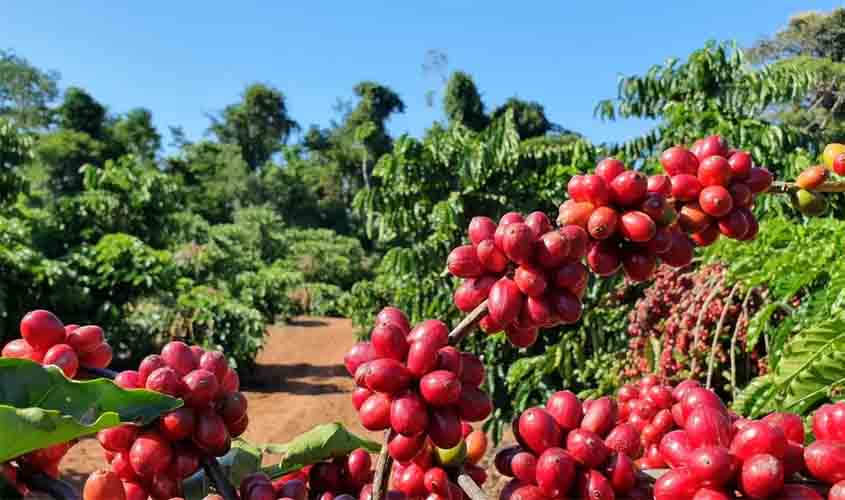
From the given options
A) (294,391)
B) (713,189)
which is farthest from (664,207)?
(294,391)

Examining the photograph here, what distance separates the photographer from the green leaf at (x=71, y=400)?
1.98ft

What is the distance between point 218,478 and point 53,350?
0.81 feet

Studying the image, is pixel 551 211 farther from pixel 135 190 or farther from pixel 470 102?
pixel 470 102

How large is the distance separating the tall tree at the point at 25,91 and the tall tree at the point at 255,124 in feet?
32.6

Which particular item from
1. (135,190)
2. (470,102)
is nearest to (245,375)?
(135,190)

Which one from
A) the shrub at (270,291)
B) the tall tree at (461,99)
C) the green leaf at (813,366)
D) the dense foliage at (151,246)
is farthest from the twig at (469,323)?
the tall tree at (461,99)

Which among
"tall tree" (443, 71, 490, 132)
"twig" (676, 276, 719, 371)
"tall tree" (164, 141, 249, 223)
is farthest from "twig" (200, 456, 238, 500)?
"tall tree" (443, 71, 490, 132)

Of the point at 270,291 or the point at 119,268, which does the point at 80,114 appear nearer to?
the point at 270,291

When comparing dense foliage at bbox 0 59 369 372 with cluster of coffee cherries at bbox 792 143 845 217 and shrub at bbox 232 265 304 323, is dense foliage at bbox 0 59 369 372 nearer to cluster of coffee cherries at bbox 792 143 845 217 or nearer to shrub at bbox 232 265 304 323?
shrub at bbox 232 265 304 323

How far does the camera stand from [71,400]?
650mm

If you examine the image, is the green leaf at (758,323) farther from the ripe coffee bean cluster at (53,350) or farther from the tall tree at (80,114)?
the tall tree at (80,114)

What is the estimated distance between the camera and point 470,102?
102 ft

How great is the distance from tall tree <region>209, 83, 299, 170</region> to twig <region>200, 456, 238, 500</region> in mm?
41433

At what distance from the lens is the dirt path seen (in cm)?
769
